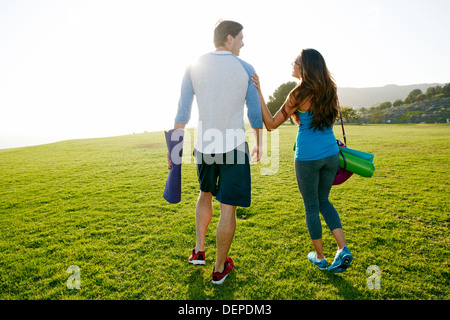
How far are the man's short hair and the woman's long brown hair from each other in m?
0.73

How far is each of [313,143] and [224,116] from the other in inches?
40.4

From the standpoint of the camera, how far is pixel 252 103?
96.7 inches

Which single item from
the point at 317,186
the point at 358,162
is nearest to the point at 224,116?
the point at 317,186

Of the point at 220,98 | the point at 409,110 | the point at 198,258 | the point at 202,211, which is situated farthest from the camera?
the point at 409,110

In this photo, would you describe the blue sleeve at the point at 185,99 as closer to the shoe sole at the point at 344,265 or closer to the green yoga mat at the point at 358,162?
the green yoga mat at the point at 358,162

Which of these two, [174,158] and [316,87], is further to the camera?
[174,158]

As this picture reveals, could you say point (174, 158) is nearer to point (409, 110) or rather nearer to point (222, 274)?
point (222, 274)

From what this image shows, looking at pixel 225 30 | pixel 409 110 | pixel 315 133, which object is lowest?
pixel 315 133

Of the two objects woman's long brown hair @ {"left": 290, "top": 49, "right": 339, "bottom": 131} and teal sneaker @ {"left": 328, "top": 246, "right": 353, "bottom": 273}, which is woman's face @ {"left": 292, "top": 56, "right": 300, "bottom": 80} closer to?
woman's long brown hair @ {"left": 290, "top": 49, "right": 339, "bottom": 131}

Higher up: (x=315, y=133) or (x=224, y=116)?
(x=224, y=116)

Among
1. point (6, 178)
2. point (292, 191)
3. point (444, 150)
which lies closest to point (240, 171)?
point (292, 191)

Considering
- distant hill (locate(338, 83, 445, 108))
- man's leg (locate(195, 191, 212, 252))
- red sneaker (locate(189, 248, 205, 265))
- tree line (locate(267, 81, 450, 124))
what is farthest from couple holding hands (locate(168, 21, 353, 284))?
distant hill (locate(338, 83, 445, 108))
